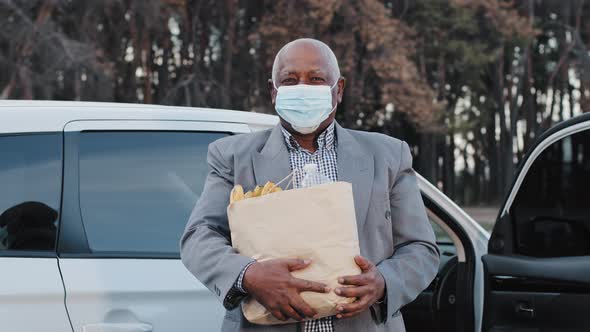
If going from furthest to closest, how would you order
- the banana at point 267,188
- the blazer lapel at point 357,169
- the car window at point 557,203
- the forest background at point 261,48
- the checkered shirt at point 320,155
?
the forest background at point 261,48 < the car window at point 557,203 < the checkered shirt at point 320,155 < the blazer lapel at point 357,169 < the banana at point 267,188

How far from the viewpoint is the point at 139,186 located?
10.2ft

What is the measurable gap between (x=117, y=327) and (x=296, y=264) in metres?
0.97

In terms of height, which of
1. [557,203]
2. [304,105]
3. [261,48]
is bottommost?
[557,203]

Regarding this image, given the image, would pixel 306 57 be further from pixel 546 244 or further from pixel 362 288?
pixel 546 244

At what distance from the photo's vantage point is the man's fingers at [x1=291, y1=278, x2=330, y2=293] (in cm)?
206

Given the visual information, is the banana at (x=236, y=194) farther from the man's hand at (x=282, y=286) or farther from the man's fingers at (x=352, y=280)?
the man's fingers at (x=352, y=280)

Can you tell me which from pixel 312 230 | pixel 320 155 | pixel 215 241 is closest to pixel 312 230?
pixel 312 230

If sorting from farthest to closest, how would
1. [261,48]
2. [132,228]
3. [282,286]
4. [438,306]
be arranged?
1. [261,48]
2. [438,306]
3. [132,228]
4. [282,286]

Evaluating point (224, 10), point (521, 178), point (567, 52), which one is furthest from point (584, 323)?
point (567, 52)

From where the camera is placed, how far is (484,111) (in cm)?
3781

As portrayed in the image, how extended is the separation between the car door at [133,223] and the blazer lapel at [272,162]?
29.4 inches

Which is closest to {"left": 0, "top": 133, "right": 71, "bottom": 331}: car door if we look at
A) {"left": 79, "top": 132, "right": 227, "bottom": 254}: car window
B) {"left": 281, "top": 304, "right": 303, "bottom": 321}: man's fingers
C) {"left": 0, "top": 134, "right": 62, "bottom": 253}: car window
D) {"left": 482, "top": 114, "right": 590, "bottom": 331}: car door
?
{"left": 0, "top": 134, "right": 62, "bottom": 253}: car window

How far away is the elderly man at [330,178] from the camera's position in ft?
7.22

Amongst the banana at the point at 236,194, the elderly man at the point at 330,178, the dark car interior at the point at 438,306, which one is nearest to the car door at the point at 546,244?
the dark car interior at the point at 438,306
